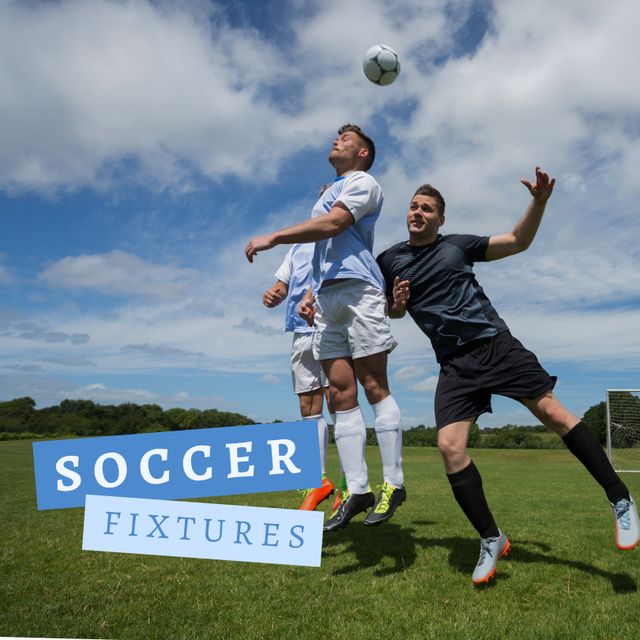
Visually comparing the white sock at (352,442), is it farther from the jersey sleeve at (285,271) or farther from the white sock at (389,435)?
the jersey sleeve at (285,271)

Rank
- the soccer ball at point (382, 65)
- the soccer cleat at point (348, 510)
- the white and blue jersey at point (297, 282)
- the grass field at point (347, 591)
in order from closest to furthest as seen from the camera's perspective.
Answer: the grass field at point (347, 591) → the soccer cleat at point (348, 510) → the soccer ball at point (382, 65) → the white and blue jersey at point (297, 282)

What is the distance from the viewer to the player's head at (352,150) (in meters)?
4.36

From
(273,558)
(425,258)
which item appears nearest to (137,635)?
(273,558)

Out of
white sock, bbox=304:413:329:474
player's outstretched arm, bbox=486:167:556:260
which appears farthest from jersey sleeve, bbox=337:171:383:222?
white sock, bbox=304:413:329:474

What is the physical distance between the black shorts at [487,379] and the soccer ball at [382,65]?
114 inches

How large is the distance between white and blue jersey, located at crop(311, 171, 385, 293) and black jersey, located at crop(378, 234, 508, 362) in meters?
0.28

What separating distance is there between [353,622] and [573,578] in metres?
1.63

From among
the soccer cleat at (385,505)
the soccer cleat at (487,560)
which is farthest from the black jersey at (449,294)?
the soccer cleat at (487,560)

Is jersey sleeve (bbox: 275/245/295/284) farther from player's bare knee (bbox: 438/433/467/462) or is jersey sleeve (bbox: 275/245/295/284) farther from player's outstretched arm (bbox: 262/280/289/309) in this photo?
player's bare knee (bbox: 438/433/467/462)

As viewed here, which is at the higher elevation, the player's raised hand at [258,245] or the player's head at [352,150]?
the player's head at [352,150]

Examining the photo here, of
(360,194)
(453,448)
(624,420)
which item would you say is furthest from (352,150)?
(624,420)

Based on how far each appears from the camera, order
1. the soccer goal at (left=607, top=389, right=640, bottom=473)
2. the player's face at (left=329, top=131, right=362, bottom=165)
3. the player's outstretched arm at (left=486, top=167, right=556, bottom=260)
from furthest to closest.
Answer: the soccer goal at (left=607, top=389, right=640, bottom=473), the player's face at (left=329, top=131, right=362, bottom=165), the player's outstretched arm at (left=486, top=167, right=556, bottom=260)

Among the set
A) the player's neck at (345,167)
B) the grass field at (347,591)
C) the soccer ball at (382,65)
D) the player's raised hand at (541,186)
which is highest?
the soccer ball at (382,65)

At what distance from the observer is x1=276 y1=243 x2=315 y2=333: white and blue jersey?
18.0 feet
